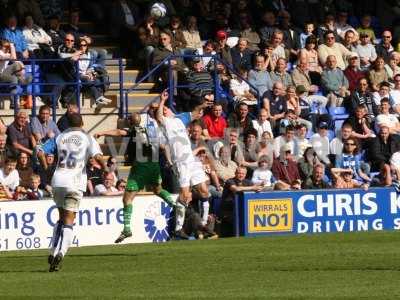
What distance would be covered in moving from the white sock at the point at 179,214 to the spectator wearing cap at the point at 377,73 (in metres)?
8.43

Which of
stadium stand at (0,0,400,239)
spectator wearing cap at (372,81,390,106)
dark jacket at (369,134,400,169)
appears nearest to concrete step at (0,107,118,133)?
stadium stand at (0,0,400,239)

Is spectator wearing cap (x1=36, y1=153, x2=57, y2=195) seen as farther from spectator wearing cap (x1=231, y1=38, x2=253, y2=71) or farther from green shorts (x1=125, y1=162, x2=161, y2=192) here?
spectator wearing cap (x1=231, y1=38, x2=253, y2=71)

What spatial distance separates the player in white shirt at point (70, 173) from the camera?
53.1ft

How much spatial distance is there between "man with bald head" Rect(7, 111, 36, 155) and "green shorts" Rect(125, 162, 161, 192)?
3.90 metres

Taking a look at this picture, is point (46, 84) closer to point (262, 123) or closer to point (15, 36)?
point (15, 36)

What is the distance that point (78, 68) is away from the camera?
82.3 feet

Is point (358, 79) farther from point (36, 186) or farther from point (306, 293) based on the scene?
point (306, 293)

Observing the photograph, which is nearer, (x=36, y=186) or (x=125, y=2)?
(x=36, y=186)

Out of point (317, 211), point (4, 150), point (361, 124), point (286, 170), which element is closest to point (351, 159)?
point (361, 124)

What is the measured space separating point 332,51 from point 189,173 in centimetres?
833

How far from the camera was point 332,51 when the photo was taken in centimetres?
2936

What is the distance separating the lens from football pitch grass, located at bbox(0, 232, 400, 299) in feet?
44.3

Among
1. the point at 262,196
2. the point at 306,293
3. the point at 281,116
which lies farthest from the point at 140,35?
the point at 306,293

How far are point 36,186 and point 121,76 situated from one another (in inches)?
150
